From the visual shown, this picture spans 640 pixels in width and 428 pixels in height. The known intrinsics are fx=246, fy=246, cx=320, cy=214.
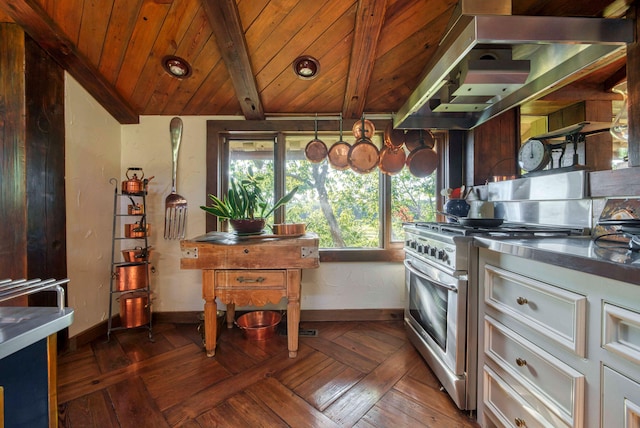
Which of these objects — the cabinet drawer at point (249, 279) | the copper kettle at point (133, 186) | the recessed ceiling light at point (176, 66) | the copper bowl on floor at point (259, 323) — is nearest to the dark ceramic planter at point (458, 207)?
the cabinet drawer at point (249, 279)

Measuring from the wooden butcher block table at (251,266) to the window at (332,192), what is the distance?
678 millimetres

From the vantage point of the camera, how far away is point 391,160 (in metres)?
2.07

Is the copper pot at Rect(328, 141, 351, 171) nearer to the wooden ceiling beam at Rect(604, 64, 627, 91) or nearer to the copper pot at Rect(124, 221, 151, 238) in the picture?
the copper pot at Rect(124, 221, 151, 238)

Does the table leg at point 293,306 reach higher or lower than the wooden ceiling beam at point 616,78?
lower

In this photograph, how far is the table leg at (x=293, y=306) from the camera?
160 cm

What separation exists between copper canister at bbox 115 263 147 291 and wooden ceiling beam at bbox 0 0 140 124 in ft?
4.08

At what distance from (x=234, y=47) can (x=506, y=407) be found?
2296 millimetres

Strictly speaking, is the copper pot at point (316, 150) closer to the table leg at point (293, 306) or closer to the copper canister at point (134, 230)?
the table leg at point (293, 306)

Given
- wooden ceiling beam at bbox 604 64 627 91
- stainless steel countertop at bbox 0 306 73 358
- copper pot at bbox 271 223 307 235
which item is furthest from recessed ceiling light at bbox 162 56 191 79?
wooden ceiling beam at bbox 604 64 627 91

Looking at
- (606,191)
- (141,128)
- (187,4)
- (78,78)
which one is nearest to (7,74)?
(78,78)

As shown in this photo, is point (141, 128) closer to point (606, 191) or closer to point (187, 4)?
point (187, 4)

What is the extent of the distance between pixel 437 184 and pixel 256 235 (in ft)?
5.45

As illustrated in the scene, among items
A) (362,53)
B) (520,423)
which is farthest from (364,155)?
(520,423)

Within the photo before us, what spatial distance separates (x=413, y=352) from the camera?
5.59 ft
